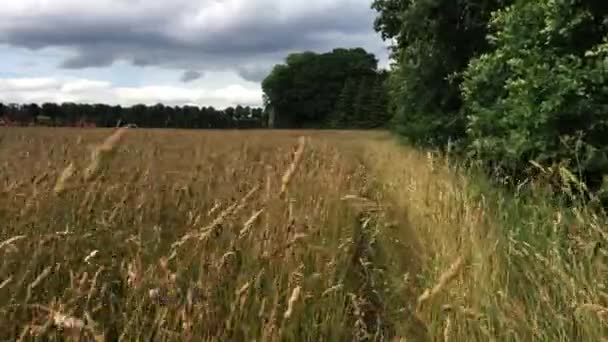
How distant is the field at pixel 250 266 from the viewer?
9.70 ft

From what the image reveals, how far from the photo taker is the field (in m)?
2.96

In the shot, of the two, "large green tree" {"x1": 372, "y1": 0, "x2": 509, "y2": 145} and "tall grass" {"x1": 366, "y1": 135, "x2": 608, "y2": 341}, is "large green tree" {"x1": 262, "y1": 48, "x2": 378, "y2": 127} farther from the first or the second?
"tall grass" {"x1": 366, "y1": 135, "x2": 608, "y2": 341}

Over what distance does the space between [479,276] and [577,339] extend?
0.99m

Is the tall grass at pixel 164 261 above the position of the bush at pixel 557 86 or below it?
below

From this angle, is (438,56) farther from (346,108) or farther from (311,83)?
(311,83)

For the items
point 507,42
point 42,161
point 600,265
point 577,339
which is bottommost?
point 577,339

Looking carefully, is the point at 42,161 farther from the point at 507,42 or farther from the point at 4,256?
the point at 507,42

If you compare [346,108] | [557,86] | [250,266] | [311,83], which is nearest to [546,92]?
[557,86]

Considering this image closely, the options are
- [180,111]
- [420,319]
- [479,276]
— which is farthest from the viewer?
[180,111]

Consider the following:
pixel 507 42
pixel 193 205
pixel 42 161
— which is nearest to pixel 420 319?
pixel 193 205

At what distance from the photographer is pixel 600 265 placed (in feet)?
12.5

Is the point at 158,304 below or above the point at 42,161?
below

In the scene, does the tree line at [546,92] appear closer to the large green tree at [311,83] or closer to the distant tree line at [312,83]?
the distant tree line at [312,83]

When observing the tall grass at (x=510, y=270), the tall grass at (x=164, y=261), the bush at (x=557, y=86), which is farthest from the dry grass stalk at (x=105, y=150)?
the bush at (x=557, y=86)
